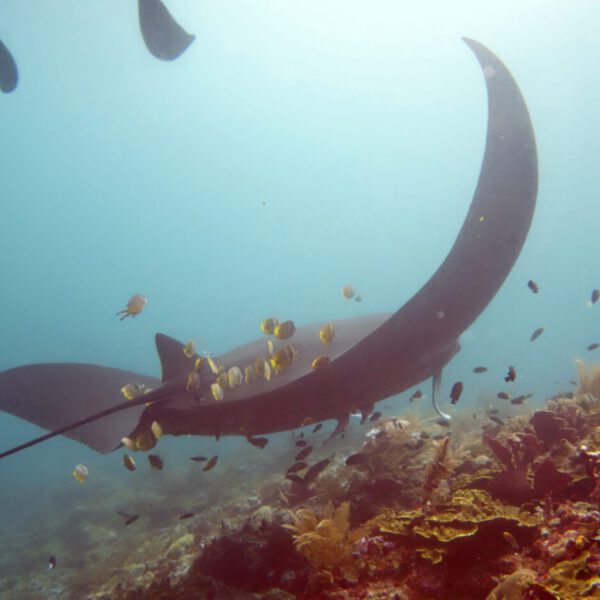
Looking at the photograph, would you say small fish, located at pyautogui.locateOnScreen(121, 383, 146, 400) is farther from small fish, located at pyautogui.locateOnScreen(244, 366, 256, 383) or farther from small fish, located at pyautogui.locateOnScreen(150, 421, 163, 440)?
small fish, located at pyautogui.locateOnScreen(244, 366, 256, 383)

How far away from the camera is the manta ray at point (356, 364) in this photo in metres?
3.61

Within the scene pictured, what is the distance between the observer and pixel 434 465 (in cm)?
470


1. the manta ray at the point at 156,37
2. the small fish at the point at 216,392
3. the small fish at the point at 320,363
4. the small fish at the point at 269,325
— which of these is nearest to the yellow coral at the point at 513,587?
the small fish at the point at 320,363

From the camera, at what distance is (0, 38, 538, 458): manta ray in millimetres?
3605

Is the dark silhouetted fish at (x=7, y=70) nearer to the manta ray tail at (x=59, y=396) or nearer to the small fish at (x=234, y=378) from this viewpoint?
the manta ray tail at (x=59, y=396)

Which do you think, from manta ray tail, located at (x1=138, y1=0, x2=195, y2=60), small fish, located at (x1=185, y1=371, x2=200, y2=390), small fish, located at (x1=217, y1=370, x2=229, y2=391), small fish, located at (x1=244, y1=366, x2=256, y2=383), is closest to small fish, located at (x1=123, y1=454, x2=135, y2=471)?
small fish, located at (x1=185, y1=371, x2=200, y2=390)

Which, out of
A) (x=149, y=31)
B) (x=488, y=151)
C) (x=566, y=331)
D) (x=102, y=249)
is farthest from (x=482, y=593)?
(x=566, y=331)

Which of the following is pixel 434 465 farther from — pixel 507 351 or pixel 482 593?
pixel 507 351

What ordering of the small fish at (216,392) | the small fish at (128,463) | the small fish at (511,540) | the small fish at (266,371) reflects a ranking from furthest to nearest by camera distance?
→ 1. the small fish at (128,463)
2. the small fish at (266,371)
3. the small fish at (216,392)
4. the small fish at (511,540)

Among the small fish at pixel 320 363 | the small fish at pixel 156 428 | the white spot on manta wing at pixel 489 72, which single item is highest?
the white spot on manta wing at pixel 489 72

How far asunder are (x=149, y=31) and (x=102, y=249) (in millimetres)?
162190

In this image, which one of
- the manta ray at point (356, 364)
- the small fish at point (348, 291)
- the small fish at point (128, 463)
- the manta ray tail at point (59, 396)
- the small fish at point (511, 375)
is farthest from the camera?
the small fish at point (348, 291)

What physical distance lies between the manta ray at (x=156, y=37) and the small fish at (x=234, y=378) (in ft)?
13.2

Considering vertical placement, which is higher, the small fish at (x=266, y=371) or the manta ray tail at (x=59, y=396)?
the small fish at (x=266, y=371)
